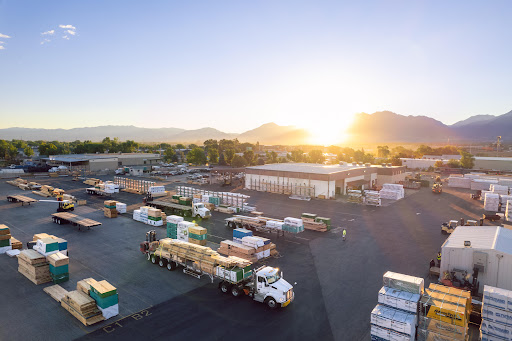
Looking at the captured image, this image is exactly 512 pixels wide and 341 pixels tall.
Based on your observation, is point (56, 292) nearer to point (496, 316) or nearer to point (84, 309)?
point (84, 309)

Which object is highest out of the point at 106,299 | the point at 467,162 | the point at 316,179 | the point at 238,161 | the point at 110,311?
the point at 467,162

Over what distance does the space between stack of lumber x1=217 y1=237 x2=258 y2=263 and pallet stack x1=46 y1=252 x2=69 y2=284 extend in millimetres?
11692

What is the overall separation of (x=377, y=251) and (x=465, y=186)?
55.1 metres

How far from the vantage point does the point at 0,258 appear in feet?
86.9

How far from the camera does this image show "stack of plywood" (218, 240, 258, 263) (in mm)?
24844

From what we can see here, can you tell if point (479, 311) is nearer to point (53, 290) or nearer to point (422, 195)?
point (53, 290)

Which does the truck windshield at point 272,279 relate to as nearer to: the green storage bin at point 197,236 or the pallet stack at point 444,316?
the pallet stack at point 444,316

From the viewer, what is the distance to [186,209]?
4141cm

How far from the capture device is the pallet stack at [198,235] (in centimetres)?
2755

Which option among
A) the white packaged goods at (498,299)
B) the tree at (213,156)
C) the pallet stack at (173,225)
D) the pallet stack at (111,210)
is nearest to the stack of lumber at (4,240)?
the pallet stack at (111,210)

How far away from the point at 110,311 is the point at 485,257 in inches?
953

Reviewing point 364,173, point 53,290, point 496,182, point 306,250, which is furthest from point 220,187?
point 496,182

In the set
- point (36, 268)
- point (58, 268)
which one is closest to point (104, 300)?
point (58, 268)

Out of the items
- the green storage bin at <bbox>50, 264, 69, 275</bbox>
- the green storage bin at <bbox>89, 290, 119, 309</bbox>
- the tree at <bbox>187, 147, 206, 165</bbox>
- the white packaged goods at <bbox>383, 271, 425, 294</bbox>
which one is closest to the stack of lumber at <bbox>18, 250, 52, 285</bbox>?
the green storage bin at <bbox>50, 264, 69, 275</bbox>
